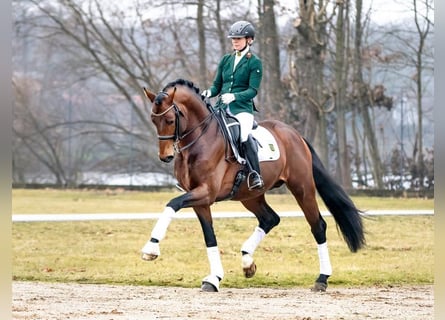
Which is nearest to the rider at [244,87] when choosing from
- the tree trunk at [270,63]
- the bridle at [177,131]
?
the bridle at [177,131]

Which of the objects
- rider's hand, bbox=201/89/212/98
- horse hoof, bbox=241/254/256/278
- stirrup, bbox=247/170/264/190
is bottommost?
horse hoof, bbox=241/254/256/278

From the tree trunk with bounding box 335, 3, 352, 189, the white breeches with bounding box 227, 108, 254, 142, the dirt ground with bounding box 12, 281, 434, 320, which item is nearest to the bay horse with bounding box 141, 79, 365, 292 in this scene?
the white breeches with bounding box 227, 108, 254, 142

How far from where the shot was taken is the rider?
8812 millimetres

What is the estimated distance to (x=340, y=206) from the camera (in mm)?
9875

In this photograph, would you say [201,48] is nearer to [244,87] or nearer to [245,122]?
[244,87]

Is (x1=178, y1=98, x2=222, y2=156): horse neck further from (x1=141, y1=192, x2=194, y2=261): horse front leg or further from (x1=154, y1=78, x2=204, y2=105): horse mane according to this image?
(x1=141, y1=192, x2=194, y2=261): horse front leg

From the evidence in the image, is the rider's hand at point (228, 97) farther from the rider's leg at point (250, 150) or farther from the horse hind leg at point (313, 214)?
the horse hind leg at point (313, 214)

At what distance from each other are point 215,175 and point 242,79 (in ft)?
3.59

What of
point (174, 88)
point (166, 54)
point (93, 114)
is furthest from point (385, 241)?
point (93, 114)

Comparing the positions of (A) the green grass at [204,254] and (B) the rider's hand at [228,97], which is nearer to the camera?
(B) the rider's hand at [228,97]

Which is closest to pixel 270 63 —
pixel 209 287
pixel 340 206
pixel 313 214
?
Answer: pixel 340 206

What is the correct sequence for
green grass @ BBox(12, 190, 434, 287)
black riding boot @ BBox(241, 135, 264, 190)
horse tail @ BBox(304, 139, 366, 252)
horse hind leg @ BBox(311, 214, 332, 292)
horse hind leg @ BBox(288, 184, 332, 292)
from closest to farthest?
black riding boot @ BBox(241, 135, 264, 190) < horse hind leg @ BBox(311, 214, 332, 292) < horse hind leg @ BBox(288, 184, 332, 292) < horse tail @ BBox(304, 139, 366, 252) < green grass @ BBox(12, 190, 434, 287)

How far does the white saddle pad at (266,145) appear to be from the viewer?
9094 mm

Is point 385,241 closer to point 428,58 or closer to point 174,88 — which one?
point 174,88
